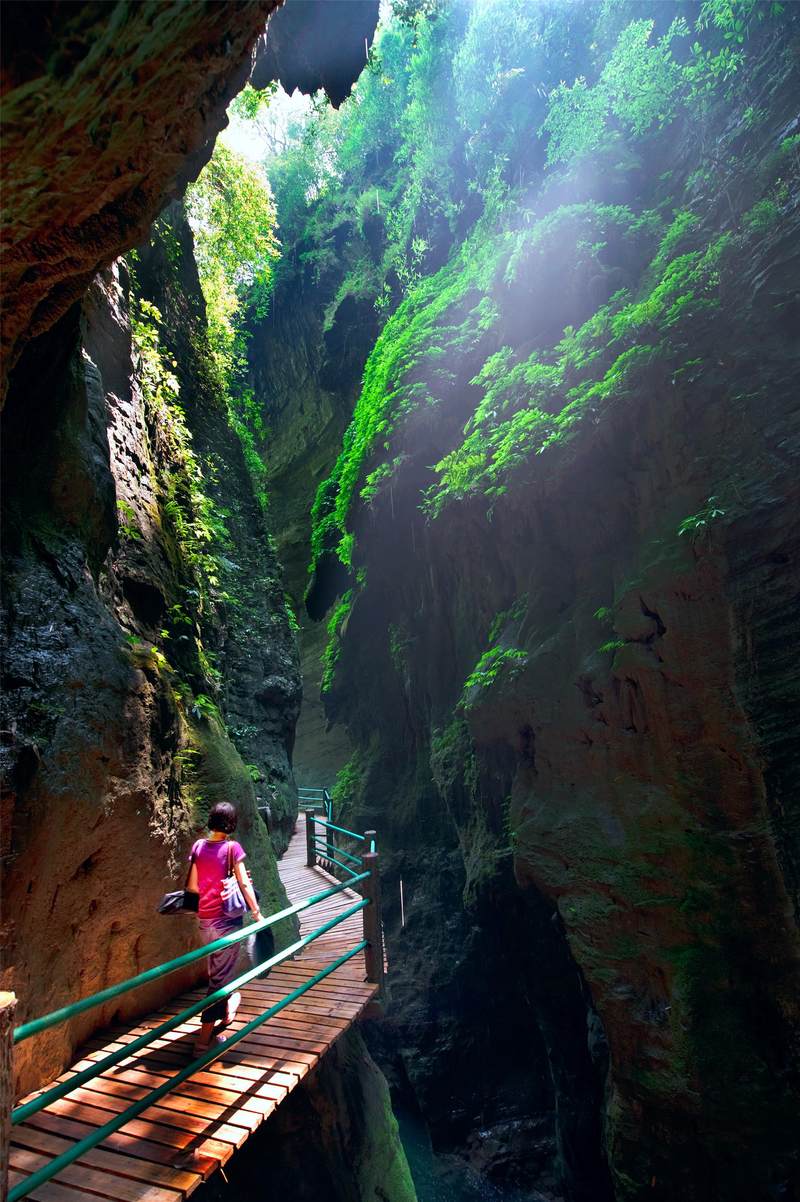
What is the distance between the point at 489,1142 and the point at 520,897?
5846 mm

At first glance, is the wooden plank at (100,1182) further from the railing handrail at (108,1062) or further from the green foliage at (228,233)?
the green foliage at (228,233)

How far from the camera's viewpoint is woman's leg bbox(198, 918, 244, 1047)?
405cm

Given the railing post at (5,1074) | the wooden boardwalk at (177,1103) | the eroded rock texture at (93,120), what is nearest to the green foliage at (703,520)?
the wooden boardwalk at (177,1103)

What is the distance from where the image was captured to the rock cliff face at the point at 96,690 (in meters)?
3.94

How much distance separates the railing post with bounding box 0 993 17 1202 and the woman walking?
1963 mm

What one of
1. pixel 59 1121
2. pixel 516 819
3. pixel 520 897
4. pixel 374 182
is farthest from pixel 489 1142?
pixel 374 182

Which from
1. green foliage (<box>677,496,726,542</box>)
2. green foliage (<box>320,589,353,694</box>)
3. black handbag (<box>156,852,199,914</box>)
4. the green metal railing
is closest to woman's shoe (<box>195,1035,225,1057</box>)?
black handbag (<box>156,852,199,914</box>)

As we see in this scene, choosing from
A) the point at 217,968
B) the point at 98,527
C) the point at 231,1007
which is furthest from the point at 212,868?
the point at 98,527

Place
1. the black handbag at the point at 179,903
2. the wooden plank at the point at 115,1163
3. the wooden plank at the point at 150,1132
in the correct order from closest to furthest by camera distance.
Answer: the wooden plank at the point at 115,1163, the wooden plank at the point at 150,1132, the black handbag at the point at 179,903

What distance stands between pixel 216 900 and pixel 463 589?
957cm

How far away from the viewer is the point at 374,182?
70.3 feet

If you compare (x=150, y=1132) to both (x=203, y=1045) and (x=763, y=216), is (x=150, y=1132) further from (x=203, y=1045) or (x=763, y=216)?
(x=763, y=216)

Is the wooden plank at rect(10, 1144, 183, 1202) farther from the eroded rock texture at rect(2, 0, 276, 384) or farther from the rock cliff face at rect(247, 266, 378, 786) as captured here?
the rock cliff face at rect(247, 266, 378, 786)

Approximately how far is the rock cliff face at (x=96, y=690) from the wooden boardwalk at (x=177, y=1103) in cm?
37
